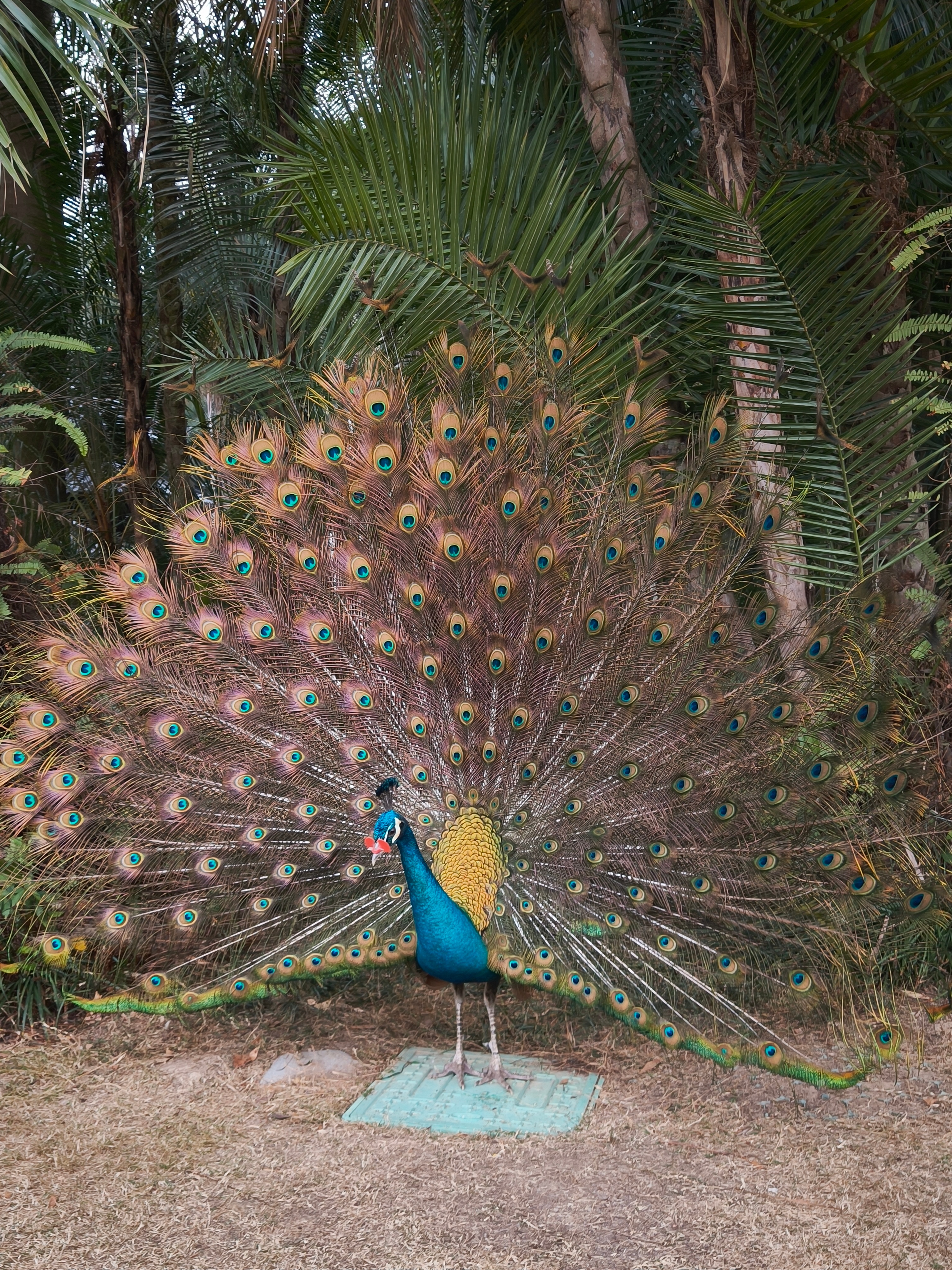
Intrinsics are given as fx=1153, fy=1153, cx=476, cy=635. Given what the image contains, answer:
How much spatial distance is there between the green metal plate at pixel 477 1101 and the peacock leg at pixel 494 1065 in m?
0.02

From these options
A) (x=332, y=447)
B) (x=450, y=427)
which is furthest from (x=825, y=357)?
(x=332, y=447)

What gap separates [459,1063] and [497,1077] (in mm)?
168

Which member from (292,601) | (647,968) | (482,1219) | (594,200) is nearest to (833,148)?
(594,200)

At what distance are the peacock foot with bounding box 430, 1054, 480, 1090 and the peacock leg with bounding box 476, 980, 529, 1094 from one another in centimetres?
7

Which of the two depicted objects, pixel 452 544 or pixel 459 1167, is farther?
pixel 452 544

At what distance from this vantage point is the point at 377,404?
187 inches

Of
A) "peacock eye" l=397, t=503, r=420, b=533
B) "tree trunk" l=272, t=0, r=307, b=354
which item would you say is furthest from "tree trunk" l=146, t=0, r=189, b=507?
"peacock eye" l=397, t=503, r=420, b=533

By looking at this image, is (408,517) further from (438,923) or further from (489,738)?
(438,923)

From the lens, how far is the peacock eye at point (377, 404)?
4.73m

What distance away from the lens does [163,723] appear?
4.95 meters

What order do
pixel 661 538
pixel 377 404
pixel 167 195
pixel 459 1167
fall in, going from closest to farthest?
pixel 459 1167 < pixel 661 538 < pixel 377 404 < pixel 167 195

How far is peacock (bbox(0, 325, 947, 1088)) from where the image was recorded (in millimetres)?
4430

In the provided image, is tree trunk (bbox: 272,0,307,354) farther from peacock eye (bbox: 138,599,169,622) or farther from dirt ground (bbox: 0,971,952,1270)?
dirt ground (bbox: 0,971,952,1270)

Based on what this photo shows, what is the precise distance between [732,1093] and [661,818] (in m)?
1.21
